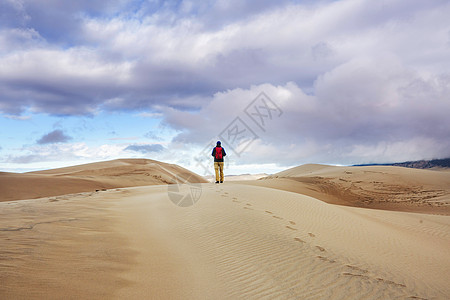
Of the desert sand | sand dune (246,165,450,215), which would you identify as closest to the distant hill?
sand dune (246,165,450,215)

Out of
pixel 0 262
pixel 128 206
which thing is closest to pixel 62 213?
pixel 128 206

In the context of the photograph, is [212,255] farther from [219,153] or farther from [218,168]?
[218,168]

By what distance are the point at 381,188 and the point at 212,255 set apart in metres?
24.4

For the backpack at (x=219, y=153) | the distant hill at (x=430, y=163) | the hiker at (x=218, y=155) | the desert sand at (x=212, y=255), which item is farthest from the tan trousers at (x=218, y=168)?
the distant hill at (x=430, y=163)

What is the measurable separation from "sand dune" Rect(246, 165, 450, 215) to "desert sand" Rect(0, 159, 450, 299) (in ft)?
38.4

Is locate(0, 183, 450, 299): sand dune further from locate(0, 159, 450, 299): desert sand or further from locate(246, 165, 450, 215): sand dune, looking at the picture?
locate(246, 165, 450, 215): sand dune

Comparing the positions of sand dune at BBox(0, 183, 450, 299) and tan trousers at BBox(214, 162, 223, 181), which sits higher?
tan trousers at BBox(214, 162, 223, 181)

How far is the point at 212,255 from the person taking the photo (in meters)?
5.75

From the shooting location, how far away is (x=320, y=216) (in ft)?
30.6

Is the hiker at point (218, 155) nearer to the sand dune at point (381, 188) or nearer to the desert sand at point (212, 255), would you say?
the sand dune at point (381, 188)

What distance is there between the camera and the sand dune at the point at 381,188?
A: 2019 cm

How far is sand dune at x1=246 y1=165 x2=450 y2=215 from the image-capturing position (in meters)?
20.2

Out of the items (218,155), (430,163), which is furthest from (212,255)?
(430,163)

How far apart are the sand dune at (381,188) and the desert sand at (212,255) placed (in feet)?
38.4
